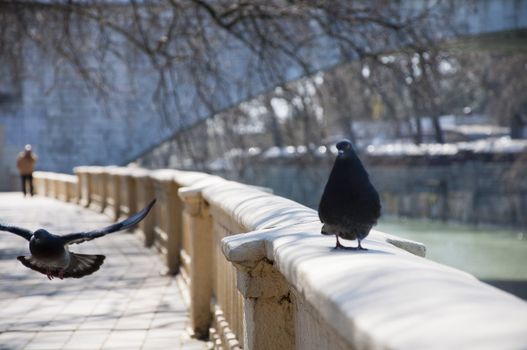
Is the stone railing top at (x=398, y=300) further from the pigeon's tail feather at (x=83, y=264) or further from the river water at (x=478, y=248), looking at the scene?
the river water at (x=478, y=248)

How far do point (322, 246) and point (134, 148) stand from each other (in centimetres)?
3866

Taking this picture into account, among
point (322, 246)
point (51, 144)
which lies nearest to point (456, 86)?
point (51, 144)

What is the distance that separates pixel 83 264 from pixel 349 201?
2439 mm

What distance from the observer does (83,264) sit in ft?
17.0

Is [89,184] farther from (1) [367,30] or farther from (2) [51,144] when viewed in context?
(2) [51,144]

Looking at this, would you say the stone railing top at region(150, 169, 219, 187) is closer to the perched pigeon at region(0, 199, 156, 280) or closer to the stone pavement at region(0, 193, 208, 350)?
the stone pavement at region(0, 193, 208, 350)

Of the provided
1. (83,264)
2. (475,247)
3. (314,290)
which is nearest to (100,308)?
(83,264)

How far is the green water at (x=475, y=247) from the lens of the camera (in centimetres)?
2225

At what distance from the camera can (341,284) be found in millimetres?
2406

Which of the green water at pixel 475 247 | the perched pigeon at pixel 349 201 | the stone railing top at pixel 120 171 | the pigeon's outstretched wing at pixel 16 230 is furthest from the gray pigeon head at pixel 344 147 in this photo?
the green water at pixel 475 247

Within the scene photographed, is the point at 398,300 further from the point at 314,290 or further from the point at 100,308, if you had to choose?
the point at 100,308

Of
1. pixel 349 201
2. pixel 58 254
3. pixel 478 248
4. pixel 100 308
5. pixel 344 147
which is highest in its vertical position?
pixel 344 147

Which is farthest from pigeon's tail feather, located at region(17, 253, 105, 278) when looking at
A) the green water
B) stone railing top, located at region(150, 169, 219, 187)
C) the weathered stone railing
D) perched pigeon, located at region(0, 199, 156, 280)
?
the green water

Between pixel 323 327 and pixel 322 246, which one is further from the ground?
pixel 322 246
